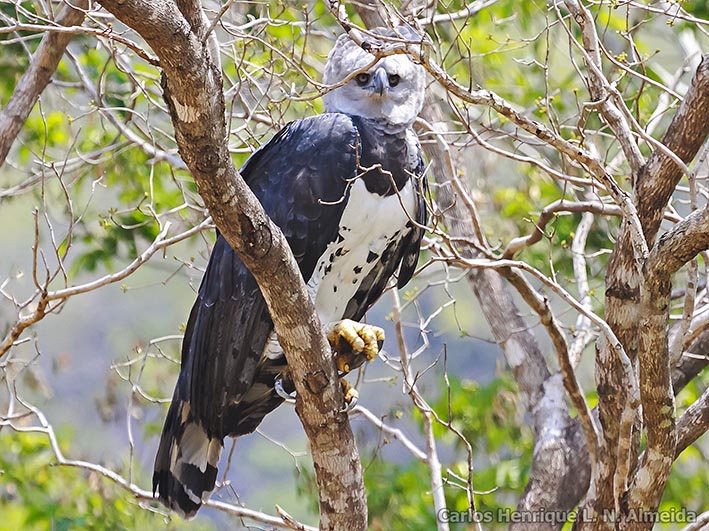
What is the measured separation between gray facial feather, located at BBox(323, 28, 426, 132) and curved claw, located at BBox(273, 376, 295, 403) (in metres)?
0.96

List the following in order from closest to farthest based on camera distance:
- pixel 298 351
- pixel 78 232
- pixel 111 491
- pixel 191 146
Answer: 1. pixel 191 146
2. pixel 298 351
3. pixel 78 232
4. pixel 111 491

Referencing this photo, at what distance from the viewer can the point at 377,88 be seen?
3.57m

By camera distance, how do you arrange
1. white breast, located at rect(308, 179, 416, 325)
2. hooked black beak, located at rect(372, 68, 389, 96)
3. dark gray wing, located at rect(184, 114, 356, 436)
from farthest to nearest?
hooked black beak, located at rect(372, 68, 389, 96)
white breast, located at rect(308, 179, 416, 325)
dark gray wing, located at rect(184, 114, 356, 436)

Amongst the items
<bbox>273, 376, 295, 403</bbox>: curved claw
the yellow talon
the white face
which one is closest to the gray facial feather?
the white face

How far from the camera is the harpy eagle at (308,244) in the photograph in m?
3.35

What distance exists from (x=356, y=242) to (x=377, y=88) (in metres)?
0.55

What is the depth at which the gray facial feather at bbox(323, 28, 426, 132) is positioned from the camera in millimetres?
3592

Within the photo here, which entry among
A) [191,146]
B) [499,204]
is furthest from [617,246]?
[499,204]

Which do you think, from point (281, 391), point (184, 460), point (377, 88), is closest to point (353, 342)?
point (281, 391)

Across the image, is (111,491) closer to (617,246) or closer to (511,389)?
(511,389)

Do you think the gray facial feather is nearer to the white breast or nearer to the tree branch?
the white breast

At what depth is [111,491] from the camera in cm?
579

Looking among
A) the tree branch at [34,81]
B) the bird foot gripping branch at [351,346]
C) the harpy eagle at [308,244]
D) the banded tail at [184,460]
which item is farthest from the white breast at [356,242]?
the tree branch at [34,81]

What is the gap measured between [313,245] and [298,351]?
64 cm
